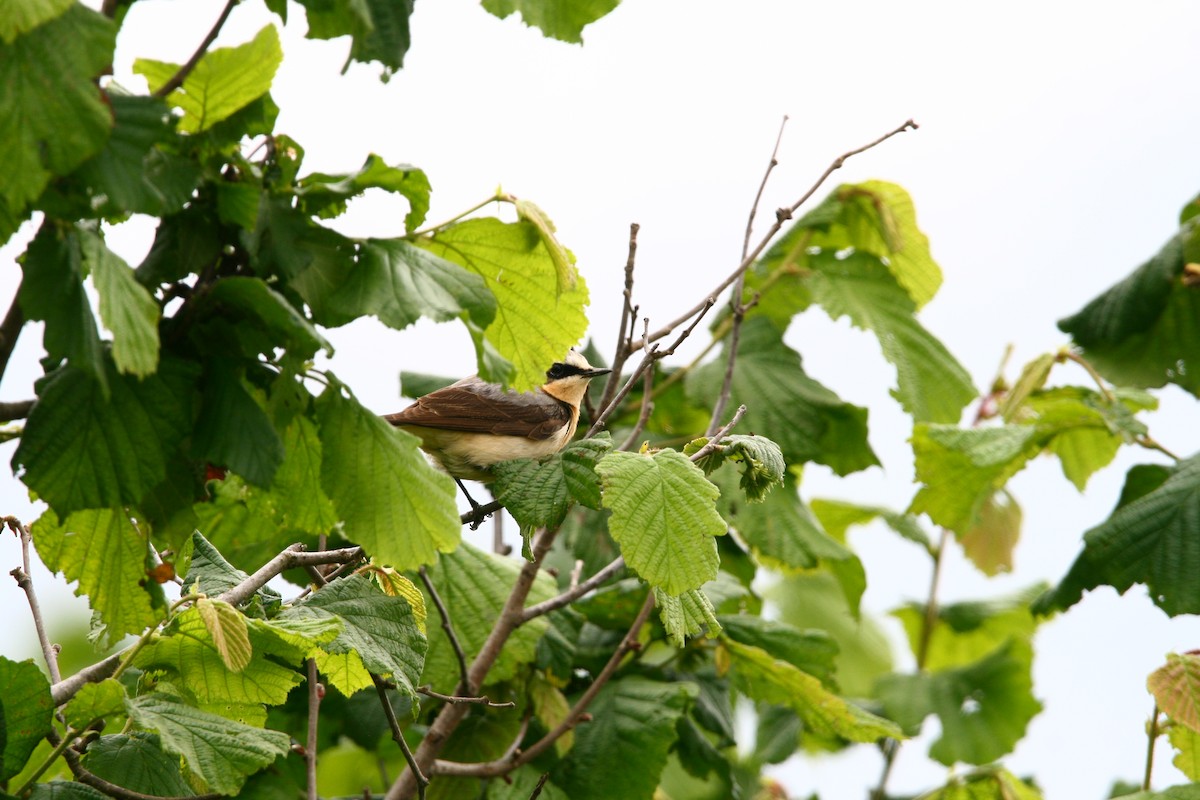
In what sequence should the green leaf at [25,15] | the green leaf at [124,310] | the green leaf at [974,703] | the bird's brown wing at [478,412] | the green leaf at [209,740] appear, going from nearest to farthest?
1. the green leaf at [25,15]
2. the green leaf at [124,310]
3. the green leaf at [209,740]
4. the bird's brown wing at [478,412]
5. the green leaf at [974,703]

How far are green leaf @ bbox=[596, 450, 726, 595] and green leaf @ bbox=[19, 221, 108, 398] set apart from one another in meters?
1.20

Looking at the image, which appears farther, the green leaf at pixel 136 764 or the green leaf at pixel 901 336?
the green leaf at pixel 901 336

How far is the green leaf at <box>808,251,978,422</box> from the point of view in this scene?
533 centimetres

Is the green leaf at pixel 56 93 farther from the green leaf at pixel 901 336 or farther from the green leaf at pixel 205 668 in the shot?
the green leaf at pixel 901 336

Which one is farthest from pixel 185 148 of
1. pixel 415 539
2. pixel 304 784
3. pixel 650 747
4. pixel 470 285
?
pixel 304 784

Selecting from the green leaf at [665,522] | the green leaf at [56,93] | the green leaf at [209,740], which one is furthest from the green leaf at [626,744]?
the green leaf at [56,93]

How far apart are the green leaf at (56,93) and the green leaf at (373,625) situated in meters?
1.29

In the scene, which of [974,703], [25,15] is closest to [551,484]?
[25,15]

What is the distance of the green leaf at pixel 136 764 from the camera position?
2.78 m

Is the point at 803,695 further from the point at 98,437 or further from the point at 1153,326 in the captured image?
the point at 98,437

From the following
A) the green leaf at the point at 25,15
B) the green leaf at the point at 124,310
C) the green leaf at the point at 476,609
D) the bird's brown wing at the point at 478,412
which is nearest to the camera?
the green leaf at the point at 25,15

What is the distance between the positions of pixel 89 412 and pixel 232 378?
0.83ft

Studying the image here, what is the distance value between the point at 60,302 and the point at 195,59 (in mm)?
520

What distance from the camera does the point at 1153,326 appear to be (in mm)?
5180
